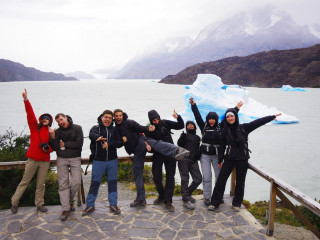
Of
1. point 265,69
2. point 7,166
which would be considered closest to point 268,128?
point 7,166

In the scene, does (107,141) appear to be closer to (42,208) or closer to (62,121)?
(62,121)

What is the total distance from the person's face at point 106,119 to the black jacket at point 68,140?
1.48ft

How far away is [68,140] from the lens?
4.37 metres

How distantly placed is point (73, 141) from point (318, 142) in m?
19.8

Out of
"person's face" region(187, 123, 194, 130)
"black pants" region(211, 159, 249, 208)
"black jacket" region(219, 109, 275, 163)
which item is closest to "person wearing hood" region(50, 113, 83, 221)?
"person's face" region(187, 123, 194, 130)

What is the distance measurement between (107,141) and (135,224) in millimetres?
1432

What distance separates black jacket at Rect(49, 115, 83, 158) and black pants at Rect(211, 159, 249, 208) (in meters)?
2.54

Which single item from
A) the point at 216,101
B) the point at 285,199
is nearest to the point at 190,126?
the point at 285,199

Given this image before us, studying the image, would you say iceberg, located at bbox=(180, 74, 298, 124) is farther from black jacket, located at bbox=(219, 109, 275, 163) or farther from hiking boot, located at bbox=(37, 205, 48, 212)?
hiking boot, located at bbox=(37, 205, 48, 212)

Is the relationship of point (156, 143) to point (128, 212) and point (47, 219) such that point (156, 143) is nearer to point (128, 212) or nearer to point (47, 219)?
point (128, 212)

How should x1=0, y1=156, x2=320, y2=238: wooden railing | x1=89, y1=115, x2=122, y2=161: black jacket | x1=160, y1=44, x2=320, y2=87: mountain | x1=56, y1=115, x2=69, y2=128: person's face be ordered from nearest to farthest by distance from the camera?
x1=0, y1=156, x2=320, y2=238: wooden railing
x1=56, y1=115, x2=69, y2=128: person's face
x1=89, y1=115, x2=122, y2=161: black jacket
x1=160, y1=44, x2=320, y2=87: mountain

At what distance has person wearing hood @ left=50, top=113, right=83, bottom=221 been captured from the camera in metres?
4.30

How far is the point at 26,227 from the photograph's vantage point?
13.3 feet

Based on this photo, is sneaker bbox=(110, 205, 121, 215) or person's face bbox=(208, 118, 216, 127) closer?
sneaker bbox=(110, 205, 121, 215)
